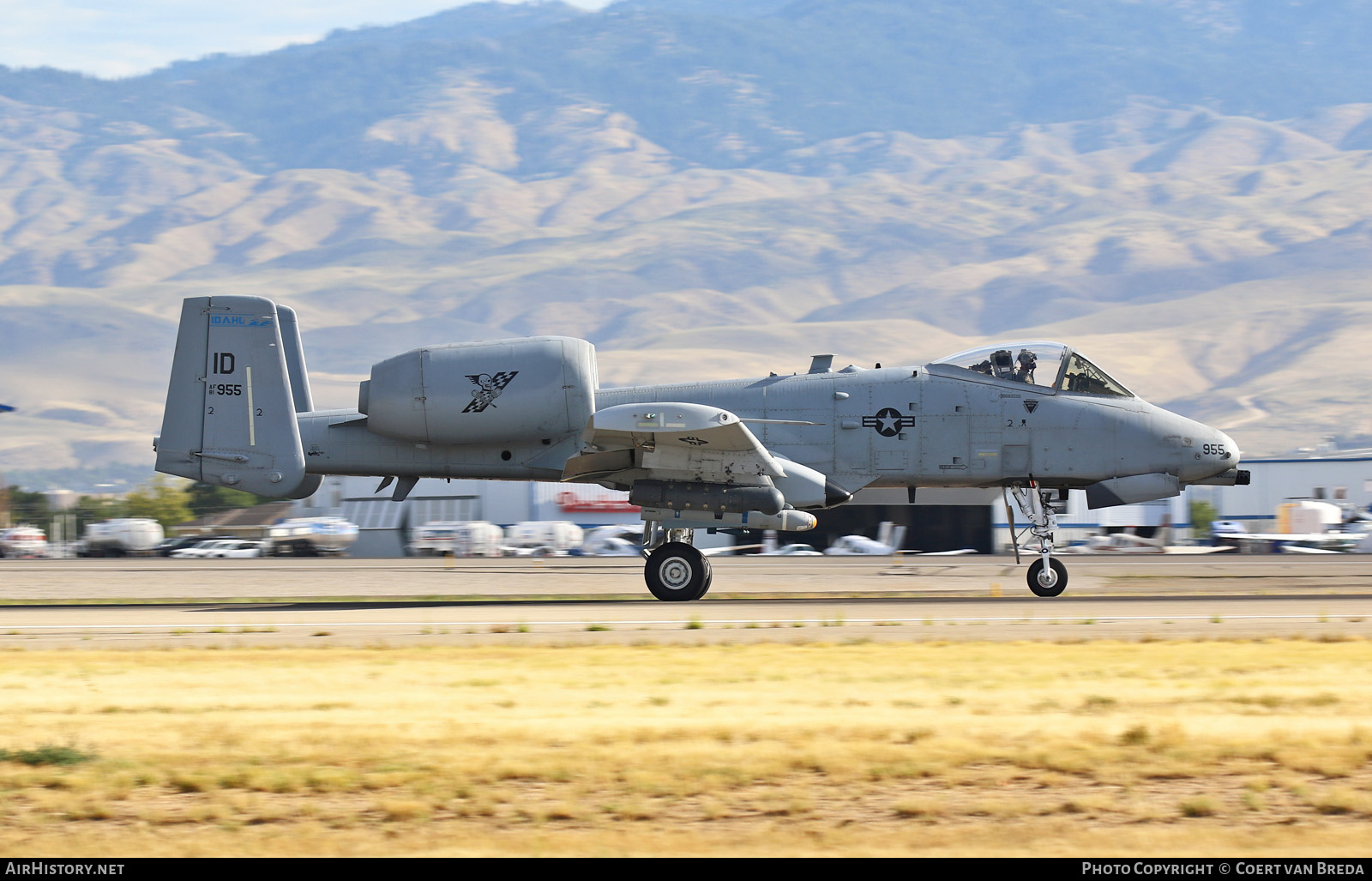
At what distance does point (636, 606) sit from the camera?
18672mm

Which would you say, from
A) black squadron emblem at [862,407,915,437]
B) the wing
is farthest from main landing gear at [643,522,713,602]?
black squadron emblem at [862,407,915,437]

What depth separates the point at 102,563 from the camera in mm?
37469

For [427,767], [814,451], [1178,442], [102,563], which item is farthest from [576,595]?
[102,563]

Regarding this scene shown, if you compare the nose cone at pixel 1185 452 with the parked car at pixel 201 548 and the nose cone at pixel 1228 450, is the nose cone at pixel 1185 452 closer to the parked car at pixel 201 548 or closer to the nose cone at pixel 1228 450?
the nose cone at pixel 1228 450

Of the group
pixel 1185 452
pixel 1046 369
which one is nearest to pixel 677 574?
pixel 1046 369

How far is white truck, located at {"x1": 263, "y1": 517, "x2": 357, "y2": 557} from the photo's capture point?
174 feet

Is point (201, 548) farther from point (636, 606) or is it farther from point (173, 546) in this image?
point (636, 606)

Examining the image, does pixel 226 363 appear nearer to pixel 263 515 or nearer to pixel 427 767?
pixel 427 767

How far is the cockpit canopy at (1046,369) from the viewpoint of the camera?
2028cm

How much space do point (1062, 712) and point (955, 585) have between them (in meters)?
17.7

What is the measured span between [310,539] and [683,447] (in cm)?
3787

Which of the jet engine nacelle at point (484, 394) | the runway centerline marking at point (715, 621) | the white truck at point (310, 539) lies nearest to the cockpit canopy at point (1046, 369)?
the runway centerline marking at point (715, 621)

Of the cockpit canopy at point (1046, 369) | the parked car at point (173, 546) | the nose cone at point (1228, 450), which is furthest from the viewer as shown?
the parked car at point (173, 546)

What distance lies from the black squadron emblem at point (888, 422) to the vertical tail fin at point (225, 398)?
848cm
